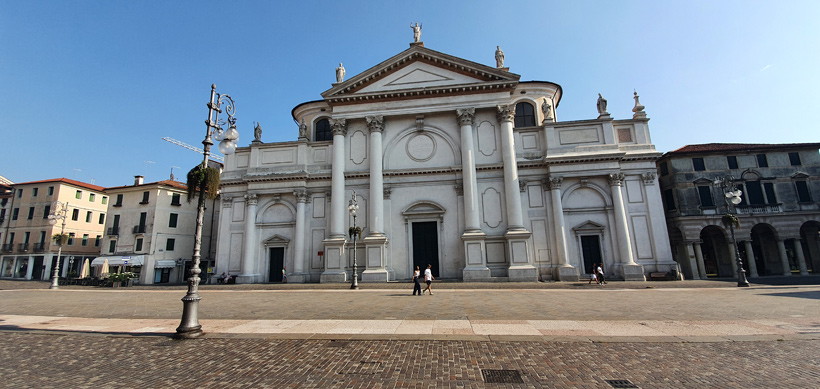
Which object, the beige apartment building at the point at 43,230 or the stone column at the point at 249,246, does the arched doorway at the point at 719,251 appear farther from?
the beige apartment building at the point at 43,230

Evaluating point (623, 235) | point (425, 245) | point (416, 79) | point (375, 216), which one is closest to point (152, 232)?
point (375, 216)

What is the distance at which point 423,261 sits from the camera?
2562 centimetres

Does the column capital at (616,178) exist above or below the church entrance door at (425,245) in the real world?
above

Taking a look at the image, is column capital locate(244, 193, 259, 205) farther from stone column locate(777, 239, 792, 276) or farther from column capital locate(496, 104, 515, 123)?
stone column locate(777, 239, 792, 276)

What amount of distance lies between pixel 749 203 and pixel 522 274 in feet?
73.2

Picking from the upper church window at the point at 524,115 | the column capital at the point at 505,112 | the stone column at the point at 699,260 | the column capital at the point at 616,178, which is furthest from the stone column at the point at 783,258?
the column capital at the point at 505,112

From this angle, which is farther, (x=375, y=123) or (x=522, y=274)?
(x=375, y=123)

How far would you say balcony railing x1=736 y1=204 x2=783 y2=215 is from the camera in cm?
2844

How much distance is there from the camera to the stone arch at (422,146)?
27.1 meters

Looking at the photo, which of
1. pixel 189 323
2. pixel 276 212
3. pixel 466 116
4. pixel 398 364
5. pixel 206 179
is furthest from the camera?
pixel 276 212

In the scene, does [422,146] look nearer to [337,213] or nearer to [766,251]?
[337,213]

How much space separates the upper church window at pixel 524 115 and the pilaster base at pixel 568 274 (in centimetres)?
1289

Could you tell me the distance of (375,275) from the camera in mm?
23906

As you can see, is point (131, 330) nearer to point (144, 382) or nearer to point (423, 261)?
point (144, 382)
